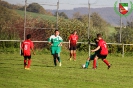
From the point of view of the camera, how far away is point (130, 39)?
41500 millimetres

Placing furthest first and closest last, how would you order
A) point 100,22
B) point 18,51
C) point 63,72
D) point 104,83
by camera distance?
point 100,22
point 18,51
point 63,72
point 104,83

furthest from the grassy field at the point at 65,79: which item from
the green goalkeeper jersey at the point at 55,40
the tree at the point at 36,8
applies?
the tree at the point at 36,8

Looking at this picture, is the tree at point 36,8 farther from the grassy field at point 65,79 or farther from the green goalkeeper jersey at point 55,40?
the grassy field at point 65,79

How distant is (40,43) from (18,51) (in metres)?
2.62

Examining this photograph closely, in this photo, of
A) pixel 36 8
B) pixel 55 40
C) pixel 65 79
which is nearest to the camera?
pixel 65 79

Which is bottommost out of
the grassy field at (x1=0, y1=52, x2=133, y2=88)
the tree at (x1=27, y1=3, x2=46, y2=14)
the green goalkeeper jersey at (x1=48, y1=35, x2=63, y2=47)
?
the grassy field at (x1=0, y1=52, x2=133, y2=88)

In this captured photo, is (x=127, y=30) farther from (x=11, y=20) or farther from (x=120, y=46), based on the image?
(x=11, y=20)

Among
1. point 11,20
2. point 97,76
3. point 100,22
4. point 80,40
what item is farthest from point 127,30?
point 97,76

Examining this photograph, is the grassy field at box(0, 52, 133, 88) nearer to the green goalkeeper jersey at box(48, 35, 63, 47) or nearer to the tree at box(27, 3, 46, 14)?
the green goalkeeper jersey at box(48, 35, 63, 47)

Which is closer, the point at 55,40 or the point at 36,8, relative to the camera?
the point at 55,40

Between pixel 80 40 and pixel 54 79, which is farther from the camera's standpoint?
pixel 80 40

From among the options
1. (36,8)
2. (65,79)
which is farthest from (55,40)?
(36,8)

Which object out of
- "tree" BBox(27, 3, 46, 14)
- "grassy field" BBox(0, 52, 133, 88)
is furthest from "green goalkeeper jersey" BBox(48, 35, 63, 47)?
"tree" BBox(27, 3, 46, 14)

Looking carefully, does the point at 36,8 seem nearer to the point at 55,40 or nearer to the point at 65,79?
the point at 55,40
